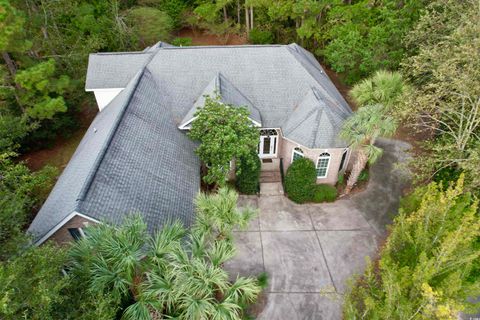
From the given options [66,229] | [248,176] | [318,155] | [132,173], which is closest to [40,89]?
[132,173]

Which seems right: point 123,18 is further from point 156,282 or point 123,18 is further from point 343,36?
point 156,282

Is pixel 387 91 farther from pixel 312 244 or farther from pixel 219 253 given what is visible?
pixel 219 253

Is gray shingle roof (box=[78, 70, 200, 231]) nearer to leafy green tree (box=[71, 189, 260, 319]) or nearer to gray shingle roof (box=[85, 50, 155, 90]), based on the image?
leafy green tree (box=[71, 189, 260, 319])

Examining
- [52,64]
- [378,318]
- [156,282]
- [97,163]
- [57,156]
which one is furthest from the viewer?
[57,156]

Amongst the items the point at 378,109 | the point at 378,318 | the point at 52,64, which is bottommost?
the point at 378,318

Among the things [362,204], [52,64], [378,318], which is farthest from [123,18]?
[378,318]

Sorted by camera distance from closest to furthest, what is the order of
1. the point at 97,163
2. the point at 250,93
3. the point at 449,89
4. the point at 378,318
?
the point at 378,318 < the point at 97,163 < the point at 449,89 < the point at 250,93

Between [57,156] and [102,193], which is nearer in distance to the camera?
[102,193]

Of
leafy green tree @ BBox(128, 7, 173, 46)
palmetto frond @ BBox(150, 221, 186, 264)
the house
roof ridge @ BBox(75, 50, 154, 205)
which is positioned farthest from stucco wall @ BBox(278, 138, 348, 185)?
leafy green tree @ BBox(128, 7, 173, 46)
